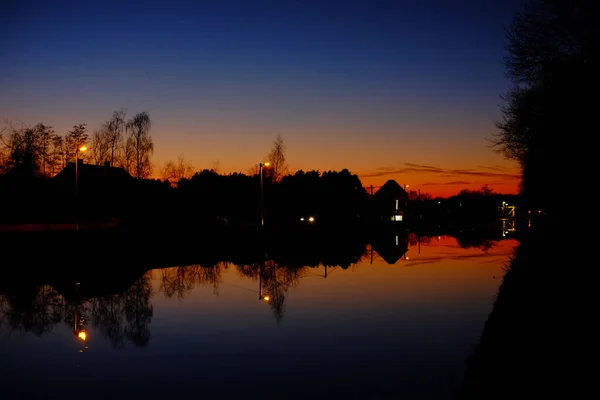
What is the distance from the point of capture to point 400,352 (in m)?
12.2

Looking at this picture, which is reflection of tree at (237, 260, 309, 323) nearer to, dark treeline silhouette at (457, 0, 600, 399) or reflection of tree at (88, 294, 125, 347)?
reflection of tree at (88, 294, 125, 347)

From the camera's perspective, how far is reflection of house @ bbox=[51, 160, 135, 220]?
150 ft

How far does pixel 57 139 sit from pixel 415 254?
41.0 m

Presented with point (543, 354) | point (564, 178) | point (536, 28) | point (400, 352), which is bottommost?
point (400, 352)

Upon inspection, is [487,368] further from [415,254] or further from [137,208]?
[137,208]

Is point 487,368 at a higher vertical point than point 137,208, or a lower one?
lower

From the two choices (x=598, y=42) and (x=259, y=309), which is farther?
(x=598, y=42)

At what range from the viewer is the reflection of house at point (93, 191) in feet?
150

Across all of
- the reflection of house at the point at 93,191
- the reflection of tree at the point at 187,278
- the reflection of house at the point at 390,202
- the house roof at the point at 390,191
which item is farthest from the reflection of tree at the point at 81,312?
the house roof at the point at 390,191

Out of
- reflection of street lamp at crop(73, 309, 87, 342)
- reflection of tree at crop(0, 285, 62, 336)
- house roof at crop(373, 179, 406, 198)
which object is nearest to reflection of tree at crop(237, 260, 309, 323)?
reflection of street lamp at crop(73, 309, 87, 342)

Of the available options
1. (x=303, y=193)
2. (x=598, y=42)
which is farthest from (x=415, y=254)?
(x=303, y=193)

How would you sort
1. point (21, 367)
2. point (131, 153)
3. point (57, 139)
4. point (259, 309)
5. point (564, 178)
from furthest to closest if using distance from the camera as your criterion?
1. point (131, 153)
2. point (57, 139)
3. point (564, 178)
4. point (259, 309)
5. point (21, 367)

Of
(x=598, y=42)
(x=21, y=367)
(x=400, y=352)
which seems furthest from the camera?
(x=598, y=42)

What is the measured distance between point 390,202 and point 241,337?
386 ft
